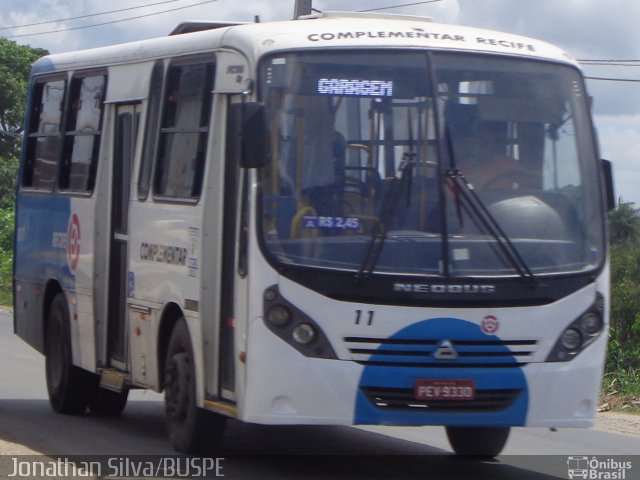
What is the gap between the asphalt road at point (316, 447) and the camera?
9156mm

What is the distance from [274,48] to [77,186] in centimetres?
378

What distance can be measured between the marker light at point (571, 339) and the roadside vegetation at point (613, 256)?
5.67 meters

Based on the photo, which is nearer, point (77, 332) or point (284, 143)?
point (284, 143)

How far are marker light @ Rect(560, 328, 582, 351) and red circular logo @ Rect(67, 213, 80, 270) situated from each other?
4.69 metres

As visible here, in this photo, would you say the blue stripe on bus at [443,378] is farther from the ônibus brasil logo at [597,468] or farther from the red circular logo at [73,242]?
the red circular logo at [73,242]

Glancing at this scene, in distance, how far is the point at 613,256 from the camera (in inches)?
950

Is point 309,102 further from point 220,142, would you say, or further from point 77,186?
point 77,186

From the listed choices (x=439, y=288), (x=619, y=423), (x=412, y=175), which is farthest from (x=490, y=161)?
→ (x=619, y=423)

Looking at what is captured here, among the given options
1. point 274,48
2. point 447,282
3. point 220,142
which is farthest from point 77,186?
point 447,282

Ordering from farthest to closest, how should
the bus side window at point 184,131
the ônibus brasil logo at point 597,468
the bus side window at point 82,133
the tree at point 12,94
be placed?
the tree at point 12,94 → the bus side window at point 82,133 → the ônibus brasil logo at point 597,468 → the bus side window at point 184,131

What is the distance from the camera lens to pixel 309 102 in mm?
8273

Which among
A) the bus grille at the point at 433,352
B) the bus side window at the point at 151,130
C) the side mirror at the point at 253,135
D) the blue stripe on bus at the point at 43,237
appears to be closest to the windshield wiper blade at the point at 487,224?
the bus grille at the point at 433,352

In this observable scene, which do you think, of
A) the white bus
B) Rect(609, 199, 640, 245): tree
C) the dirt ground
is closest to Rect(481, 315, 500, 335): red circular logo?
the white bus

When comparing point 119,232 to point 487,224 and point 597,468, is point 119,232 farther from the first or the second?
point 597,468
